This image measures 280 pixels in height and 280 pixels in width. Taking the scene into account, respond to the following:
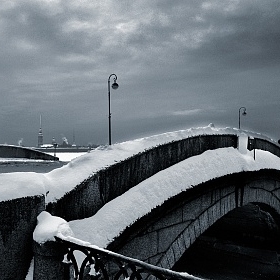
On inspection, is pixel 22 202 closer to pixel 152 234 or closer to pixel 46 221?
pixel 46 221

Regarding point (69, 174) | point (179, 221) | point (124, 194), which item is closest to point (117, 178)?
point (124, 194)

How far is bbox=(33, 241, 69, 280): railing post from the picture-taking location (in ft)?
10.9

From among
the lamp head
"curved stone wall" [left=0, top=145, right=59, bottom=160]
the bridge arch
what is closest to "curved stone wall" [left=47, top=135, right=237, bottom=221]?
the bridge arch

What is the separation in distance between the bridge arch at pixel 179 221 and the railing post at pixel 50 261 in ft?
4.13

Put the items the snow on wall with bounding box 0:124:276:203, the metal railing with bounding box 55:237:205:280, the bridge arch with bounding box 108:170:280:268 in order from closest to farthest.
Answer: the metal railing with bounding box 55:237:205:280
the snow on wall with bounding box 0:124:276:203
the bridge arch with bounding box 108:170:280:268

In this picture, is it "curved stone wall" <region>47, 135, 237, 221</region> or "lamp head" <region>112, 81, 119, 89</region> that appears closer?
"curved stone wall" <region>47, 135, 237, 221</region>

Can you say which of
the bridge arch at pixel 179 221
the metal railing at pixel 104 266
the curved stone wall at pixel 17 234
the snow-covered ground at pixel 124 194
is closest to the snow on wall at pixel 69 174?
the snow-covered ground at pixel 124 194

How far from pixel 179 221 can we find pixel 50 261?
4.12m

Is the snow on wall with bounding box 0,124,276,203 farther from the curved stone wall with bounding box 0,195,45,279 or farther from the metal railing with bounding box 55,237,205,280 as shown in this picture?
the metal railing with bounding box 55,237,205,280

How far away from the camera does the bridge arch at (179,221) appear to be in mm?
5680

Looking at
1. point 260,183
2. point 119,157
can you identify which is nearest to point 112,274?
point 119,157

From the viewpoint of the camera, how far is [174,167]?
22.9 ft

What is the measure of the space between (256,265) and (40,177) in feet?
51.2

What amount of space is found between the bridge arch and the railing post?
126cm
